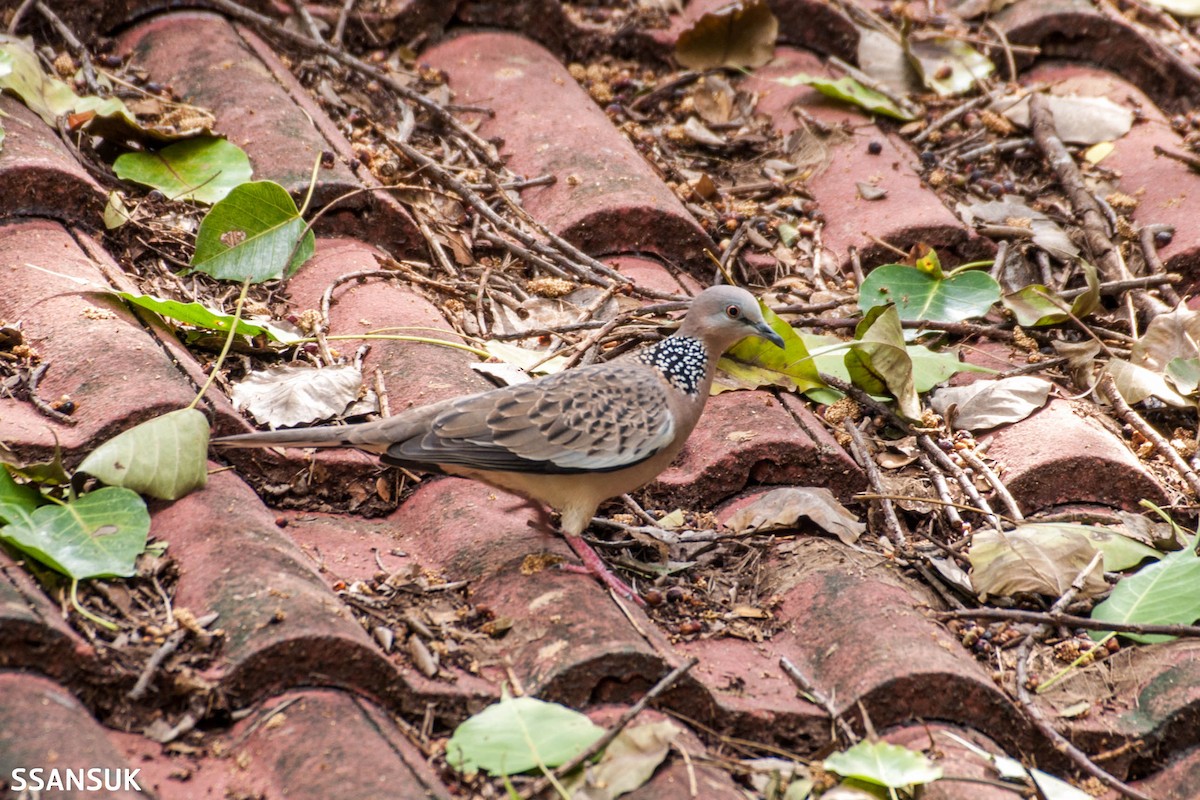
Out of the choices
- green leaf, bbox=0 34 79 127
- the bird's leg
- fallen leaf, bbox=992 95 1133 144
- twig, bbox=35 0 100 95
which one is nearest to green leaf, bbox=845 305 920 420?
the bird's leg

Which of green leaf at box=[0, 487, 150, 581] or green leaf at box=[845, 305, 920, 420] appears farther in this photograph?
green leaf at box=[845, 305, 920, 420]

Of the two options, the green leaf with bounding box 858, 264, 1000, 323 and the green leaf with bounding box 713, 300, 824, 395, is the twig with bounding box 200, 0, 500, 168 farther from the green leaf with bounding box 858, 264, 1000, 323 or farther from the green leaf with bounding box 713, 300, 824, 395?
the green leaf with bounding box 858, 264, 1000, 323

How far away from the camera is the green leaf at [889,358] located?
12.2 ft

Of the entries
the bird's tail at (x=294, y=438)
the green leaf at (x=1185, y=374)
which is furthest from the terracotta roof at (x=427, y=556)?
the green leaf at (x=1185, y=374)

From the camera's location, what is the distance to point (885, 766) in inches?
94.7

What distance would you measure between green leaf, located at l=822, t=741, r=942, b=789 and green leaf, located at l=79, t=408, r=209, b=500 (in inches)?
61.6

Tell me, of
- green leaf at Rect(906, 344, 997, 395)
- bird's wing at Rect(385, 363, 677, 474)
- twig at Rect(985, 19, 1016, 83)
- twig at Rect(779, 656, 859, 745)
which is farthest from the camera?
twig at Rect(985, 19, 1016, 83)

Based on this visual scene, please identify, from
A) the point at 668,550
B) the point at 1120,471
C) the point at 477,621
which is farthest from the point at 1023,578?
the point at 477,621

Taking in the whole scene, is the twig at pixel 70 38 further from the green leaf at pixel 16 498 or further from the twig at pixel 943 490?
the twig at pixel 943 490

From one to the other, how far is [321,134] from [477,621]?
231cm

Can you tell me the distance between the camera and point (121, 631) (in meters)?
2.40

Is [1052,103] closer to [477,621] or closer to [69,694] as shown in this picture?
[477,621]

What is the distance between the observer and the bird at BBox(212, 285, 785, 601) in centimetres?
308

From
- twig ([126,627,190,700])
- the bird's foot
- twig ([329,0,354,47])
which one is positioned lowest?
the bird's foot
